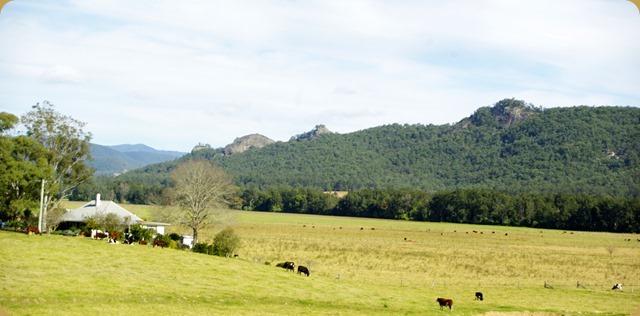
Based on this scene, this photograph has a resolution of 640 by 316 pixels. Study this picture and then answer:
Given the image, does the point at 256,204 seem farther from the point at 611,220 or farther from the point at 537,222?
the point at 611,220

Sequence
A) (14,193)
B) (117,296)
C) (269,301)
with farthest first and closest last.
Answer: (14,193) → (269,301) → (117,296)

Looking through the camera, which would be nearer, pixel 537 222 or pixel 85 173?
pixel 85 173

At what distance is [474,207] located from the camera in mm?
154750

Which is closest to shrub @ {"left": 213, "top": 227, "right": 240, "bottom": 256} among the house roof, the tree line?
the house roof

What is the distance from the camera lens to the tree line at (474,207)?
135 metres

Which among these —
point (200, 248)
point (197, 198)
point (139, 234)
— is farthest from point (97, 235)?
point (197, 198)

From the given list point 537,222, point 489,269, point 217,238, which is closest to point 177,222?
point 217,238

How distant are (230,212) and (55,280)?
38692 millimetres

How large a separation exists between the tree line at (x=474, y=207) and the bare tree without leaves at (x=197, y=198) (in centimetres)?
3389

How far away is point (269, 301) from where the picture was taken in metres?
32.5

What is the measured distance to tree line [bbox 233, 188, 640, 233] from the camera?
134750 millimetres

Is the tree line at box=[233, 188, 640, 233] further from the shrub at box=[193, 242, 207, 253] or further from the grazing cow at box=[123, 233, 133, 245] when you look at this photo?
the grazing cow at box=[123, 233, 133, 245]

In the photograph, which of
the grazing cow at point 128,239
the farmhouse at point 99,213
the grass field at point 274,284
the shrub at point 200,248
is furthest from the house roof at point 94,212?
the grass field at point 274,284

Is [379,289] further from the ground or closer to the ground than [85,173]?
closer to the ground
